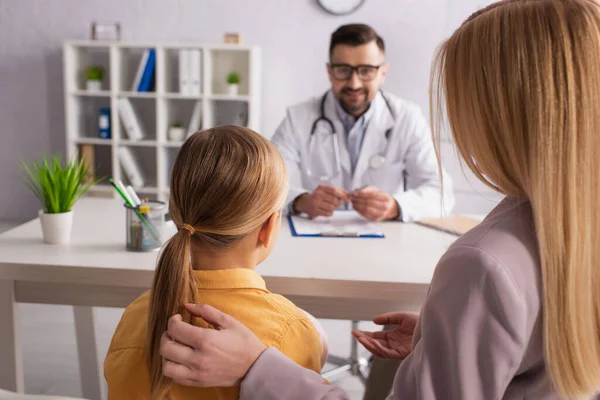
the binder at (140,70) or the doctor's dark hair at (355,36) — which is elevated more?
the doctor's dark hair at (355,36)

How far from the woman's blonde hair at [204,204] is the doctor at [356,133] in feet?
4.73

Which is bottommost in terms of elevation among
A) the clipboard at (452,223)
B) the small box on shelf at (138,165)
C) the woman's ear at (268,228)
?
the small box on shelf at (138,165)

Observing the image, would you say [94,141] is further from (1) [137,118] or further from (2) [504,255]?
(2) [504,255]

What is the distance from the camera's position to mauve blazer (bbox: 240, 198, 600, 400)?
61cm

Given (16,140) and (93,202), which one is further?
(16,140)

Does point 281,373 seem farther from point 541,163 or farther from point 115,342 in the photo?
point 541,163

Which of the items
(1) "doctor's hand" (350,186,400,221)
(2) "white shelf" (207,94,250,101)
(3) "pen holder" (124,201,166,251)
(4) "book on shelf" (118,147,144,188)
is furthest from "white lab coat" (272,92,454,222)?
(4) "book on shelf" (118,147,144,188)

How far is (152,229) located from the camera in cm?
141

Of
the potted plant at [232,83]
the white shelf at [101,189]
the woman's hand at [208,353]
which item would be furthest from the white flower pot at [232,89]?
the woman's hand at [208,353]

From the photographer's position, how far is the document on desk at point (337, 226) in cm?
162

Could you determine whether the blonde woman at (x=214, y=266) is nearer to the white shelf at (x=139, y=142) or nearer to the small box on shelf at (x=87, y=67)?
the white shelf at (x=139, y=142)

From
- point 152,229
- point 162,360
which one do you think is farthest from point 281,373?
point 152,229

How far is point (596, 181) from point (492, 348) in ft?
0.67

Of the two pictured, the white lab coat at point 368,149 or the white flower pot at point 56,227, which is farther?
the white lab coat at point 368,149
